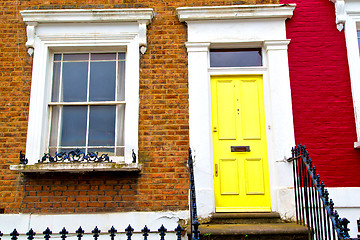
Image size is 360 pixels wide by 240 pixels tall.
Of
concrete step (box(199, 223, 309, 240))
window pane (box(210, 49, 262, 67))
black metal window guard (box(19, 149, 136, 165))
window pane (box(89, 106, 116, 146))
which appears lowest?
concrete step (box(199, 223, 309, 240))

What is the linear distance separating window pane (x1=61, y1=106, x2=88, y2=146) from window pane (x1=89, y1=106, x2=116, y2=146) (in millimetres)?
128

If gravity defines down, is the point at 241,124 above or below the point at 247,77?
below

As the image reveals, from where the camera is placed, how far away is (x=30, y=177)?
5090mm

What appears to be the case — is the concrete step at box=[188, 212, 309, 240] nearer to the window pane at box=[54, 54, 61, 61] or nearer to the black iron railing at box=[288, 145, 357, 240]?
the black iron railing at box=[288, 145, 357, 240]

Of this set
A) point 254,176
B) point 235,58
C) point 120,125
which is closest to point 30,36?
point 120,125

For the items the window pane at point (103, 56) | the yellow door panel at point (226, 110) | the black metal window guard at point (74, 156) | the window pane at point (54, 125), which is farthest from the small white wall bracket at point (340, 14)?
the window pane at point (54, 125)

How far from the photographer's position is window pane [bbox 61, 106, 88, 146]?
210 inches

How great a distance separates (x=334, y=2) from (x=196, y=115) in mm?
2953

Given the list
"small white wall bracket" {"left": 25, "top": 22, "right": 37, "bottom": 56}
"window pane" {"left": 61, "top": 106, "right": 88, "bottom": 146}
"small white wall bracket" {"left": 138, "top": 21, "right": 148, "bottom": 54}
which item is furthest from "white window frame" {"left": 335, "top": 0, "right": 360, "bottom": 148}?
"small white wall bracket" {"left": 25, "top": 22, "right": 37, "bottom": 56}

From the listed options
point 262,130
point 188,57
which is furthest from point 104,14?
point 262,130

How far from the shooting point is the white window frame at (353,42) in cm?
518

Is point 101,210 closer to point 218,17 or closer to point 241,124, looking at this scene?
point 241,124

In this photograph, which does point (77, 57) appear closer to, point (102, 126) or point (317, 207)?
point (102, 126)

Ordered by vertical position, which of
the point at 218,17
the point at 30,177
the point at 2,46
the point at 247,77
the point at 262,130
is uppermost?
the point at 218,17
